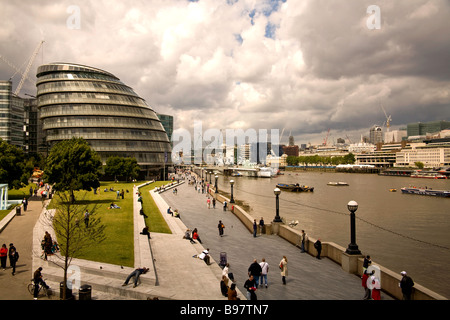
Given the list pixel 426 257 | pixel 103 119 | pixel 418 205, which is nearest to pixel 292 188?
pixel 418 205

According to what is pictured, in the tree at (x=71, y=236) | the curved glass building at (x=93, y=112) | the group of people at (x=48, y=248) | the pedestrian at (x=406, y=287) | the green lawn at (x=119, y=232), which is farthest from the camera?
the curved glass building at (x=93, y=112)

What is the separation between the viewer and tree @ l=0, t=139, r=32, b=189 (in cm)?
4002

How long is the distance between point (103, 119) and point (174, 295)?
287 ft

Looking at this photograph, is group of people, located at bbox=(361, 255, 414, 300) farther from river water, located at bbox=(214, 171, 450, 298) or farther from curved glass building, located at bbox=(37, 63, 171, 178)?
curved glass building, located at bbox=(37, 63, 171, 178)

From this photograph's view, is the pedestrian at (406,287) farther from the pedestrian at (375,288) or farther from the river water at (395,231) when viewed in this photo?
the river water at (395,231)

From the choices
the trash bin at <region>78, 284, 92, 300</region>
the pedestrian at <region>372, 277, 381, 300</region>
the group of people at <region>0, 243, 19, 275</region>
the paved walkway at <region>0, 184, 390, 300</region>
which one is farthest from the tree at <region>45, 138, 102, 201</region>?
the pedestrian at <region>372, 277, 381, 300</region>

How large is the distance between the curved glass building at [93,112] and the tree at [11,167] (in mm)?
48906

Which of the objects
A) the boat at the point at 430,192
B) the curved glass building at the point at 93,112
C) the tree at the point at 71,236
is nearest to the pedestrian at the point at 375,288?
the tree at the point at 71,236

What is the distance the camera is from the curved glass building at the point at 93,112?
92.6 meters

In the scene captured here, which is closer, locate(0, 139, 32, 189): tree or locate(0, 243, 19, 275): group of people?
locate(0, 243, 19, 275): group of people

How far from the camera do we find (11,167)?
40.9m

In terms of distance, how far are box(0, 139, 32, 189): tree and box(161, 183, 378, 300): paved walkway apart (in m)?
23.2

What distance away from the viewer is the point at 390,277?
1625 cm
